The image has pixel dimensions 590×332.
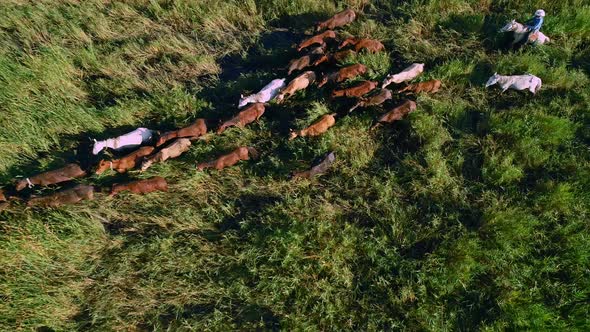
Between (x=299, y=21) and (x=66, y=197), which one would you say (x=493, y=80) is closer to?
(x=299, y=21)

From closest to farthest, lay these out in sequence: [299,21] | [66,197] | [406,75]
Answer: [66,197] < [406,75] < [299,21]

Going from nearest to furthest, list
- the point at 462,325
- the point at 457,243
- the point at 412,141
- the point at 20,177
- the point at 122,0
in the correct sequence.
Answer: the point at 462,325 → the point at 457,243 → the point at 20,177 → the point at 412,141 → the point at 122,0

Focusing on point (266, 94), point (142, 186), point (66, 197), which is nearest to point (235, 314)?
point (142, 186)

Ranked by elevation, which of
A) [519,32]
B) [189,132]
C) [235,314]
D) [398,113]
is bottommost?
[235,314]

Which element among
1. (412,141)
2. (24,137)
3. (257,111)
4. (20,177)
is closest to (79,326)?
(20,177)

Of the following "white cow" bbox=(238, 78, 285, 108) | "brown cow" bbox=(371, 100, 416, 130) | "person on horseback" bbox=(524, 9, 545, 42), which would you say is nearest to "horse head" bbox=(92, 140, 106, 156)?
"white cow" bbox=(238, 78, 285, 108)

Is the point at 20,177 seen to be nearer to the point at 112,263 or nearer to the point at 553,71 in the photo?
the point at 112,263
